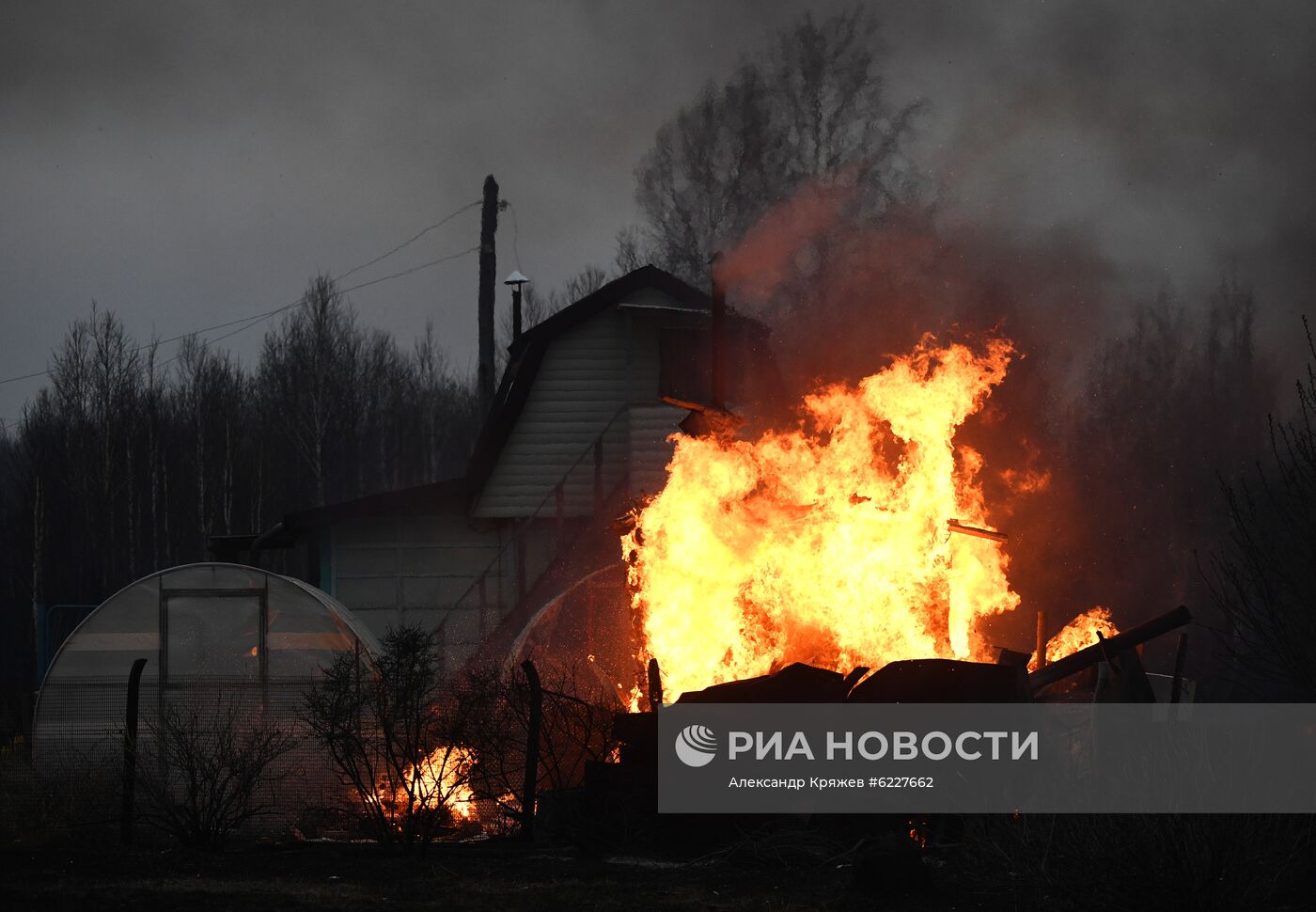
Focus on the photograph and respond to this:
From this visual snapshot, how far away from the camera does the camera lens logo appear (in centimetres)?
1327

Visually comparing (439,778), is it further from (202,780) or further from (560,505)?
(560,505)

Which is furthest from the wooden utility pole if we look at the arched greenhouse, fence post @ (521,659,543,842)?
fence post @ (521,659,543,842)

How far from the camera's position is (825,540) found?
53.7 feet

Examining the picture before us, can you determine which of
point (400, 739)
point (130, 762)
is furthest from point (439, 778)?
point (130, 762)

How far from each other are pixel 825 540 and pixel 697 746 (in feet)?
12.7

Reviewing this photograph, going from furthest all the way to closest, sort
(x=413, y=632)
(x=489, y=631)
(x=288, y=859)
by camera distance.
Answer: (x=489, y=631) → (x=413, y=632) → (x=288, y=859)

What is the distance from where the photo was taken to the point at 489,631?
85.5ft

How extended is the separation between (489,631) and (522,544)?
5.65 feet

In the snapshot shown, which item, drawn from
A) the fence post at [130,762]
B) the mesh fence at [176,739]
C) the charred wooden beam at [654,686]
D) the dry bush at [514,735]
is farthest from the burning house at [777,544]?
the fence post at [130,762]

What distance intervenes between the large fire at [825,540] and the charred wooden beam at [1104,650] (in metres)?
1.54

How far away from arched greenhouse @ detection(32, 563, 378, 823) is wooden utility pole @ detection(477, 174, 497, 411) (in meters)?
15.2

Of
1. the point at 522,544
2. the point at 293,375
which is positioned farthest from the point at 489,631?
the point at 293,375

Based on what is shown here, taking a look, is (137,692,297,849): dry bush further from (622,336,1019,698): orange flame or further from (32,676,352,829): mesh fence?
(622,336,1019,698): orange flame

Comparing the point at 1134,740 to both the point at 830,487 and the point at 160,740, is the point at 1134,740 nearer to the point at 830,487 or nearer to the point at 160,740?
the point at 830,487
